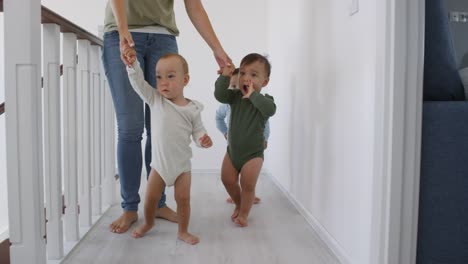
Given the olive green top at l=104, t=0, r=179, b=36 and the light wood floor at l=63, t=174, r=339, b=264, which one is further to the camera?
the olive green top at l=104, t=0, r=179, b=36

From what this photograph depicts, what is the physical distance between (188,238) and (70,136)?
0.60m

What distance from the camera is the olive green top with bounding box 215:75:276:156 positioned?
187cm

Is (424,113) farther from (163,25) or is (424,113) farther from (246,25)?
(246,25)

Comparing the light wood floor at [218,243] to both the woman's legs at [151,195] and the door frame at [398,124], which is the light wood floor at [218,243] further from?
the door frame at [398,124]

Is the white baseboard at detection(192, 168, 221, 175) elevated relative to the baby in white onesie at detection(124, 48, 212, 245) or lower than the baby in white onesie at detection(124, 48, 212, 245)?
lower

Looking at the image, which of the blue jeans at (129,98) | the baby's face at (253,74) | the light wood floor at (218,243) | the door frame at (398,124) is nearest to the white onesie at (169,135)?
the blue jeans at (129,98)

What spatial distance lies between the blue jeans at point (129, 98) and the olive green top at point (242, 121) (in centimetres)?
30

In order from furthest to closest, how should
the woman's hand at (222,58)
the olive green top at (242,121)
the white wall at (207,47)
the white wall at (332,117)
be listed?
the white wall at (207,47) → the olive green top at (242,121) → the woman's hand at (222,58) → the white wall at (332,117)

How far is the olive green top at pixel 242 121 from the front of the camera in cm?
187

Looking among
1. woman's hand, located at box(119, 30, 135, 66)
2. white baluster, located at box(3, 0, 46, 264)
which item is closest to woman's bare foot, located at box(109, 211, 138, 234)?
white baluster, located at box(3, 0, 46, 264)

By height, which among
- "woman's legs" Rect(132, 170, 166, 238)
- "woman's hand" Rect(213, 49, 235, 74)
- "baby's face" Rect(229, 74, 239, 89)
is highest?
"woman's hand" Rect(213, 49, 235, 74)

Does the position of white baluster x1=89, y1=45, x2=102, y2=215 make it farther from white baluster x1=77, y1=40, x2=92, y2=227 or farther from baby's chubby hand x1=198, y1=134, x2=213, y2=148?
baby's chubby hand x1=198, y1=134, x2=213, y2=148

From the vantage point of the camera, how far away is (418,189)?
107 cm

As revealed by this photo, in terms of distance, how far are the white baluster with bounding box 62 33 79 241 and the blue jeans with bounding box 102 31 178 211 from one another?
6.3 inches
